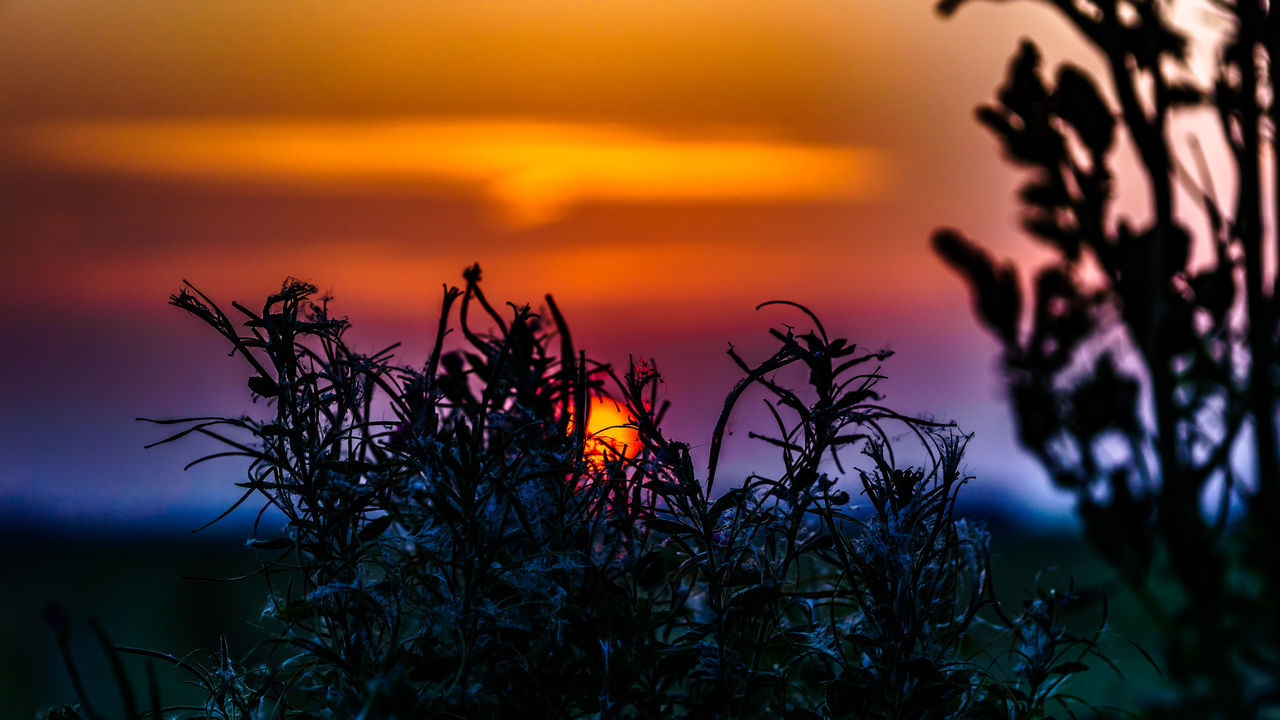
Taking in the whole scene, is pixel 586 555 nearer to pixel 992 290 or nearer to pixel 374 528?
pixel 374 528

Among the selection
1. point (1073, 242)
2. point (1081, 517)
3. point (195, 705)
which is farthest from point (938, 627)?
point (195, 705)

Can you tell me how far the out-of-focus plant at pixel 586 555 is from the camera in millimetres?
1165

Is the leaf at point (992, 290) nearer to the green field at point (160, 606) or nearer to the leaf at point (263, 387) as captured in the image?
the green field at point (160, 606)

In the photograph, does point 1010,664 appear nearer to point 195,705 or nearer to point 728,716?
point 728,716

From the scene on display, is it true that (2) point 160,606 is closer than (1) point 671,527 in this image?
No

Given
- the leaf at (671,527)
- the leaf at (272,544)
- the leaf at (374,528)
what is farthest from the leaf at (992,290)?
the leaf at (272,544)

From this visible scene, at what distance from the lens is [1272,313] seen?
3.43ft

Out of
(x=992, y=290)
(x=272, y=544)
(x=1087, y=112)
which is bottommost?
(x=272, y=544)

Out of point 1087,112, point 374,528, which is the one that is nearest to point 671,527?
point 374,528

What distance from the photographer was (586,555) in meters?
1.19

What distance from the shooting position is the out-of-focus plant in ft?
3.82

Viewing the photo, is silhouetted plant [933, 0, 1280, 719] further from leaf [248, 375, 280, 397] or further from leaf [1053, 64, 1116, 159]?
leaf [248, 375, 280, 397]

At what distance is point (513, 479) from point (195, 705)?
1.89 ft

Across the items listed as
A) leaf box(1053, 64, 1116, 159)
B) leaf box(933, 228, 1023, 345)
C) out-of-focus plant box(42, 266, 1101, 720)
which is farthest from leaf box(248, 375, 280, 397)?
leaf box(1053, 64, 1116, 159)
